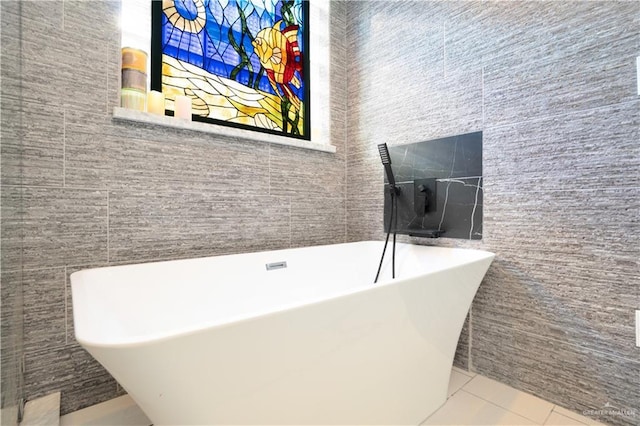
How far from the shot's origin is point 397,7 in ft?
6.31

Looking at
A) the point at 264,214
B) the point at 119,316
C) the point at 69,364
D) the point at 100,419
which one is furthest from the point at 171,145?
the point at 100,419

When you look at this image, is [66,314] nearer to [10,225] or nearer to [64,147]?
[10,225]

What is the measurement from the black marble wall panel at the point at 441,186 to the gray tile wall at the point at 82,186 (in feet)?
3.17

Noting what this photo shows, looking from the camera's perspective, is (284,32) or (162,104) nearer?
(162,104)

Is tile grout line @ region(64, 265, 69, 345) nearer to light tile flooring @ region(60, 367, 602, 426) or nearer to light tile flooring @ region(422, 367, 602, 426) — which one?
light tile flooring @ region(60, 367, 602, 426)

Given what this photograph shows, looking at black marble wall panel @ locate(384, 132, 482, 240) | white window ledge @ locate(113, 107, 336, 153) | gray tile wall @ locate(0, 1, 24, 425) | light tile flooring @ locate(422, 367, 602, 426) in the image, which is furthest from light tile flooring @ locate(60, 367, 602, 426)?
white window ledge @ locate(113, 107, 336, 153)

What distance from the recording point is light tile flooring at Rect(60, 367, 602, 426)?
119cm

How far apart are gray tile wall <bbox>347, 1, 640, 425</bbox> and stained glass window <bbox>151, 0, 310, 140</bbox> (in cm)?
82

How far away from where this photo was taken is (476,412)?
49.4 inches

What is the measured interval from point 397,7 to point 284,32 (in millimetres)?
737

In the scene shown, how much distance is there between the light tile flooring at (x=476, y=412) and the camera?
46.9 inches

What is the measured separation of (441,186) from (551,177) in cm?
50

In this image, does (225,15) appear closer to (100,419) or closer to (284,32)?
(284,32)

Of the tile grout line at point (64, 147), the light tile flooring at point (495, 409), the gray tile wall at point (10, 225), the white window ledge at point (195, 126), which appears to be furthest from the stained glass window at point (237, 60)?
the light tile flooring at point (495, 409)
